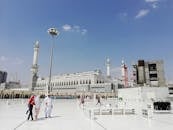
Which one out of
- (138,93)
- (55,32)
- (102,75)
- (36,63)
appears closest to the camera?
(55,32)

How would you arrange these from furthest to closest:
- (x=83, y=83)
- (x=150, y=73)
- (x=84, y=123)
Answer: (x=83, y=83) → (x=150, y=73) → (x=84, y=123)

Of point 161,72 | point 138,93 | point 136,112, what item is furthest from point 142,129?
point 161,72

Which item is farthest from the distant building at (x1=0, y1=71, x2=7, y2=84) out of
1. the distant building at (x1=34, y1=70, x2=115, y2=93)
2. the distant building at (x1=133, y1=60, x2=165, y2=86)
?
the distant building at (x1=133, y1=60, x2=165, y2=86)

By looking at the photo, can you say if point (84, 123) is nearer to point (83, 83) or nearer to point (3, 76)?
point (83, 83)

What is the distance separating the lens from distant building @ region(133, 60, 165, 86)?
60.9 meters

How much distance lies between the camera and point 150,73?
62.4m

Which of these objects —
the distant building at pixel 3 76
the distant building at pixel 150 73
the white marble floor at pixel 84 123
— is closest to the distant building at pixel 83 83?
the distant building at pixel 150 73

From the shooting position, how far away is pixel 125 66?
9612 centimetres

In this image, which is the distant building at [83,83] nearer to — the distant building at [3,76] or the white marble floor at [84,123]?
the white marble floor at [84,123]

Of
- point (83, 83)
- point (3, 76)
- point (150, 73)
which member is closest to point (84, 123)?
point (150, 73)

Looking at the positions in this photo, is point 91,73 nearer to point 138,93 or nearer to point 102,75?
point 102,75

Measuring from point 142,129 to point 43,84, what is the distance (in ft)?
395

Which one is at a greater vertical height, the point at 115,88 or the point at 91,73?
the point at 91,73

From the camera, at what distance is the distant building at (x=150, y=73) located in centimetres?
6091
